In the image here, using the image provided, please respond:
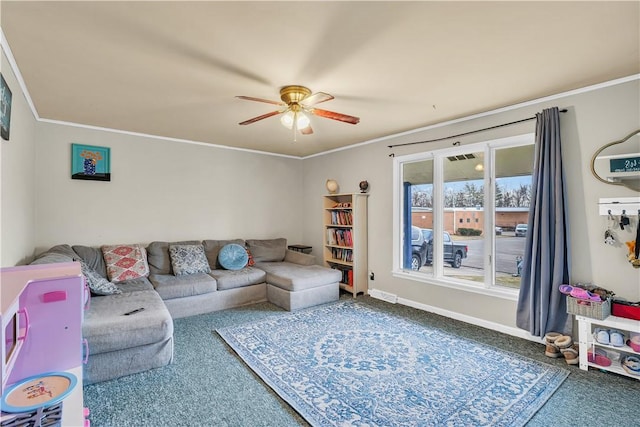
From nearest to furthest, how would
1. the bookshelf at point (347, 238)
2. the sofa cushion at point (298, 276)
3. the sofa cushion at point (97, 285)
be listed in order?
the sofa cushion at point (97, 285), the sofa cushion at point (298, 276), the bookshelf at point (347, 238)

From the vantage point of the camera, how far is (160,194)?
14.6 feet

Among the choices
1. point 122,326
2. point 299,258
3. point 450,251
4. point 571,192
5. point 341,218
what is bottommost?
point 122,326

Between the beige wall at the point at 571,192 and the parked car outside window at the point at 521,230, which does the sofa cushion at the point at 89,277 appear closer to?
the beige wall at the point at 571,192

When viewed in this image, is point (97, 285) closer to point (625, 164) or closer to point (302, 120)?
point (302, 120)

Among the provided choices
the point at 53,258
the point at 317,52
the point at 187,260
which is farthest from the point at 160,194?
the point at 317,52

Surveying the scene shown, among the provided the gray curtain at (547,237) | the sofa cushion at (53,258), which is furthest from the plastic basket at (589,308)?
the sofa cushion at (53,258)

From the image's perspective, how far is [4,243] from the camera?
226cm

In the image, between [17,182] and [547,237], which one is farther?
[547,237]

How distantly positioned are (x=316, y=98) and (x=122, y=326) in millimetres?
2395

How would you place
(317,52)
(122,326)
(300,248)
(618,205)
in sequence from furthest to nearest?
(300,248) → (618,205) → (122,326) → (317,52)

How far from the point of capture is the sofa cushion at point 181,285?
360 cm

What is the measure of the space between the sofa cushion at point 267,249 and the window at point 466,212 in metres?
1.96

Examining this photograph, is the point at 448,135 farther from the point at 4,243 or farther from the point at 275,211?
the point at 4,243

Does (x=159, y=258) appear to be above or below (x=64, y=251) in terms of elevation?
below
